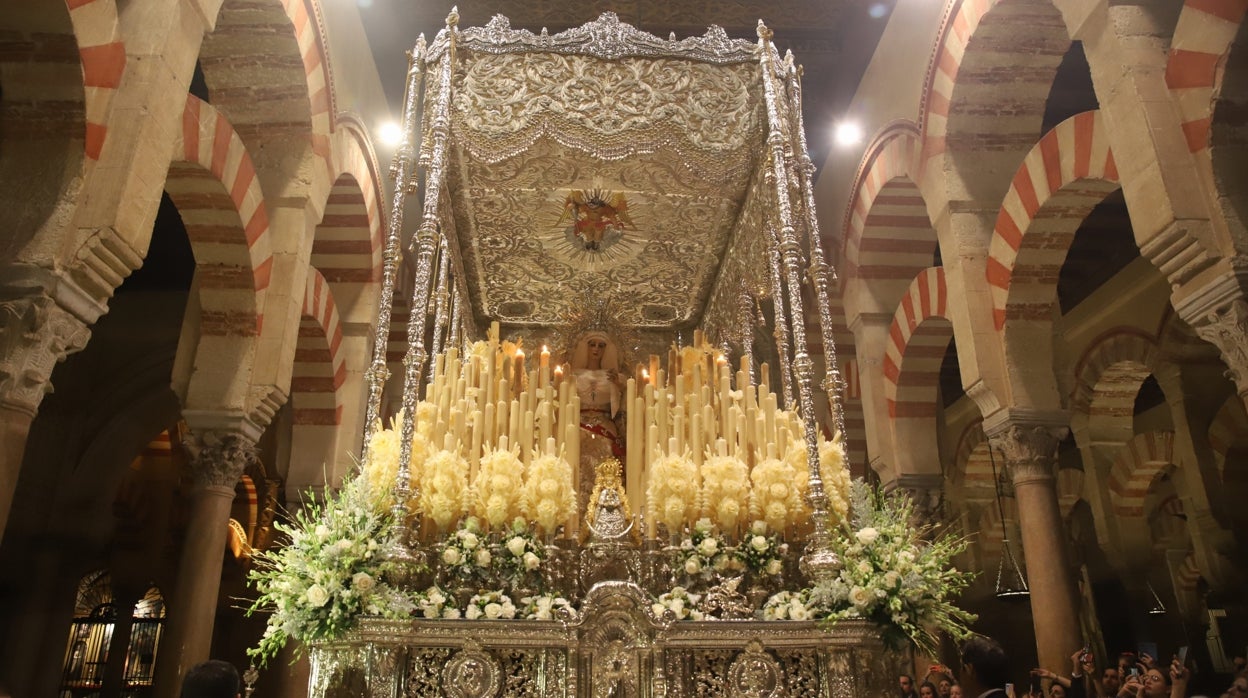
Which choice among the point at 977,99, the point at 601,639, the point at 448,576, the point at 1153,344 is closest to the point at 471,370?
the point at 448,576

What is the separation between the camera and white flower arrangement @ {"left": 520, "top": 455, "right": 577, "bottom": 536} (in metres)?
4.01

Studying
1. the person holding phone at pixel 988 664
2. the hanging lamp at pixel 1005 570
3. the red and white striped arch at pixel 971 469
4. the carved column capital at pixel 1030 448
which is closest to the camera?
the person holding phone at pixel 988 664

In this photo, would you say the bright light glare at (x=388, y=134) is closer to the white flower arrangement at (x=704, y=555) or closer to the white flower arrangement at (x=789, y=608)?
the white flower arrangement at (x=704, y=555)

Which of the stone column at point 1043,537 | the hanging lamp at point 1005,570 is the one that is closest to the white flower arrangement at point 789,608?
the stone column at point 1043,537

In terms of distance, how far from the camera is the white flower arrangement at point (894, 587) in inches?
144

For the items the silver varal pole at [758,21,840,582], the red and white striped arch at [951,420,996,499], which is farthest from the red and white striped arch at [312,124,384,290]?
the red and white striped arch at [951,420,996,499]

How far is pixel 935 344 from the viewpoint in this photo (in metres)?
8.52

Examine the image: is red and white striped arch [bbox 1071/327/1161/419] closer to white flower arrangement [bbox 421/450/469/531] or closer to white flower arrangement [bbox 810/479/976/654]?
white flower arrangement [bbox 810/479/976/654]

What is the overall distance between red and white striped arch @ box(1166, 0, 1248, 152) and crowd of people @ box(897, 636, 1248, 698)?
270 centimetres

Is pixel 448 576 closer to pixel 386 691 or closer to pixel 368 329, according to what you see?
pixel 386 691

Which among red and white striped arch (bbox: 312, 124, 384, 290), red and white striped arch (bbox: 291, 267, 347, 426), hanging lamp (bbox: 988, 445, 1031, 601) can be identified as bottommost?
hanging lamp (bbox: 988, 445, 1031, 601)

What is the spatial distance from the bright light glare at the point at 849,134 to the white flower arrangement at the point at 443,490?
252 inches

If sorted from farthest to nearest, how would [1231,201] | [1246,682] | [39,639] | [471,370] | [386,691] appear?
[39,639] → [471,370] → [1231,201] → [1246,682] → [386,691]

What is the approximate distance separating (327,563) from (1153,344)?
998cm
